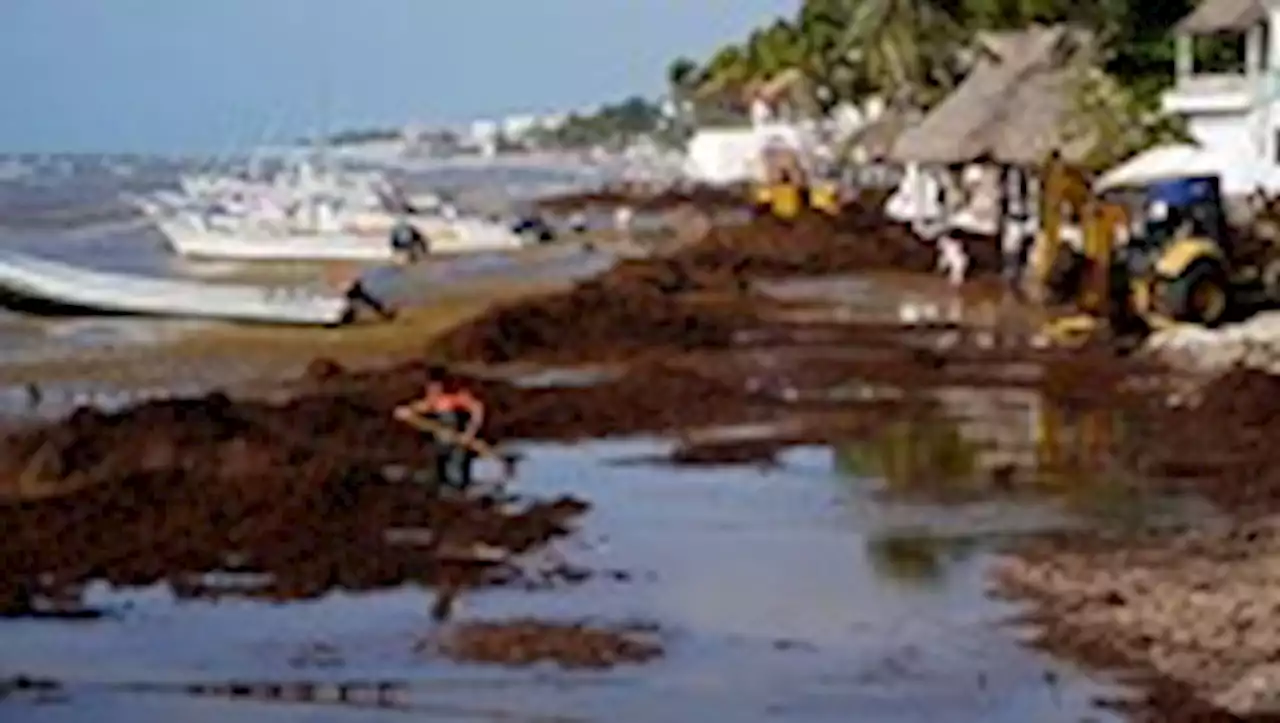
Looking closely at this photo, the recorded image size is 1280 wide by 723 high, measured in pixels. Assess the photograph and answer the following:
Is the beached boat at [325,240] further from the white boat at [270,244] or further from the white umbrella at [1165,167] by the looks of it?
the white umbrella at [1165,167]

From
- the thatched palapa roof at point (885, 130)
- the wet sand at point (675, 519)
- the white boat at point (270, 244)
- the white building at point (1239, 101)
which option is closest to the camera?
the wet sand at point (675, 519)

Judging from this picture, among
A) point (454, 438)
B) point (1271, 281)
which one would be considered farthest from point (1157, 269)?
point (454, 438)

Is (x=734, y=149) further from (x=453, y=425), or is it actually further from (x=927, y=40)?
(x=453, y=425)

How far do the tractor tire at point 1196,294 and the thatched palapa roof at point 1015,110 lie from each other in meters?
19.0

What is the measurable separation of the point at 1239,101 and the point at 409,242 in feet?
79.2

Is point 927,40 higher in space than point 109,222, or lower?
higher

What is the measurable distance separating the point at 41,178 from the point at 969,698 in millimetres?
172501

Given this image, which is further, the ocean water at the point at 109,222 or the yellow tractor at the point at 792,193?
the yellow tractor at the point at 792,193

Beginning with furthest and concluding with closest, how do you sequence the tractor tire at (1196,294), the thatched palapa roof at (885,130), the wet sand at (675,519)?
the thatched palapa roof at (885,130) → the tractor tire at (1196,294) → the wet sand at (675,519)

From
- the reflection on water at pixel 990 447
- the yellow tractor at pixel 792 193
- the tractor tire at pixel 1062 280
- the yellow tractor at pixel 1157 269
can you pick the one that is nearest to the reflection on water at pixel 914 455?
the reflection on water at pixel 990 447

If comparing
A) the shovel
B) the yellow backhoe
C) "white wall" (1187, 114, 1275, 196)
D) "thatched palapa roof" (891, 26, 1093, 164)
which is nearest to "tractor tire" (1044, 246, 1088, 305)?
the yellow backhoe

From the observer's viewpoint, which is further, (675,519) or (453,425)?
(453,425)

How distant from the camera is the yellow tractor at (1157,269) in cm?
3475

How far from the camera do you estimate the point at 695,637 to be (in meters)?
16.8
